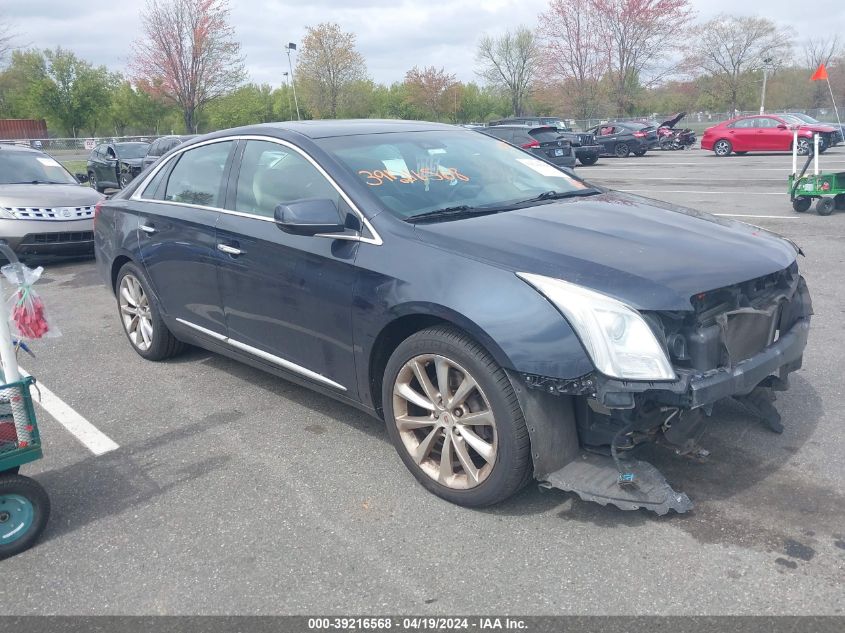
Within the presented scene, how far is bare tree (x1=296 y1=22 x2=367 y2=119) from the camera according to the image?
47438 mm

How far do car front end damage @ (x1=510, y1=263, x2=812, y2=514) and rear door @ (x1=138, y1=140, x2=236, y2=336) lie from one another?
2.33 meters

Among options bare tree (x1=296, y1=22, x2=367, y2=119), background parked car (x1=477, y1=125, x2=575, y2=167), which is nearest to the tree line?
bare tree (x1=296, y1=22, x2=367, y2=119)

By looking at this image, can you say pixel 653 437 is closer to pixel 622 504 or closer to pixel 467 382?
pixel 622 504

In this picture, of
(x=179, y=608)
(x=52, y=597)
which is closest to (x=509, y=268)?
(x=179, y=608)

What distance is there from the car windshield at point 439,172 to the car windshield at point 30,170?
8.00 metres

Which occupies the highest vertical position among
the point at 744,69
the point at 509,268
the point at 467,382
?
the point at 744,69

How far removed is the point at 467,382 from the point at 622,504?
2.58ft

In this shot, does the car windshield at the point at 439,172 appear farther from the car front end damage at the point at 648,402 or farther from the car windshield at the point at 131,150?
the car windshield at the point at 131,150

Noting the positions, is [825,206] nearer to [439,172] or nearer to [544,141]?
[439,172]

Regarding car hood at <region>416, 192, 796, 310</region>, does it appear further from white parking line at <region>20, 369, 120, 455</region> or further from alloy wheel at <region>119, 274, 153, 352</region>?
alloy wheel at <region>119, 274, 153, 352</region>

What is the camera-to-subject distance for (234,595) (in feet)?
8.99

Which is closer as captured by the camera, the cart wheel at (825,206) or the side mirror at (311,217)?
the side mirror at (311,217)

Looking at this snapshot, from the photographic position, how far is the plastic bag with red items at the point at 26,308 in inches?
128

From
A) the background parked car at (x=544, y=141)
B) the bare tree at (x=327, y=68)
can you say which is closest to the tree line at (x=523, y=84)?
the bare tree at (x=327, y=68)
